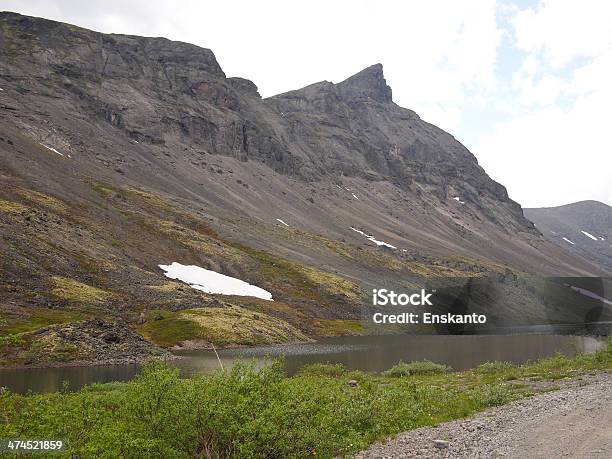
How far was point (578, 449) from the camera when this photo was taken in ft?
49.3

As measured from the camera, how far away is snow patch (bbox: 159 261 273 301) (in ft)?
352

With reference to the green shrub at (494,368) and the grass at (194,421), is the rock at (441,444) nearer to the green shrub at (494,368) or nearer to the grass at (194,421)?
the grass at (194,421)

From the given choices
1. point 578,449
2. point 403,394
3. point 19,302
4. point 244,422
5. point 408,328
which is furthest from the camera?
point 408,328

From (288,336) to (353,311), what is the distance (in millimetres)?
36563

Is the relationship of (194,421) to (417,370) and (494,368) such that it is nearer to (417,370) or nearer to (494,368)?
(494,368)

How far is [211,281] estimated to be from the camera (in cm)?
11144

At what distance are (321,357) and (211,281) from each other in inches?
1997

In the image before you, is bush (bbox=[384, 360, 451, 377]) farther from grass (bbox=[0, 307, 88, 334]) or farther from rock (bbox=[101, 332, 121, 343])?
grass (bbox=[0, 307, 88, 334])

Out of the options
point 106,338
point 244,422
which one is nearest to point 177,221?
point 106,338

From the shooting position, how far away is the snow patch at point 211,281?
107188 mm

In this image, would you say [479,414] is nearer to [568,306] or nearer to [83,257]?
[83,257]

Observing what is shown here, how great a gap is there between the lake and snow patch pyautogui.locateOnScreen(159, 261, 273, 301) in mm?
25372

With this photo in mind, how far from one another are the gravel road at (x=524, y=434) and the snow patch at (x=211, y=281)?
8984 centimetres

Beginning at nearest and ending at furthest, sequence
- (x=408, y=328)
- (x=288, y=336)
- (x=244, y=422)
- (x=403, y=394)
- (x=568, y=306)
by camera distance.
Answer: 1. (x=244, y=422)
2. (x=403, y=394)
3. (x=288, y=336)
4. (x=408, y=328)
5. (x=568, y=306)
